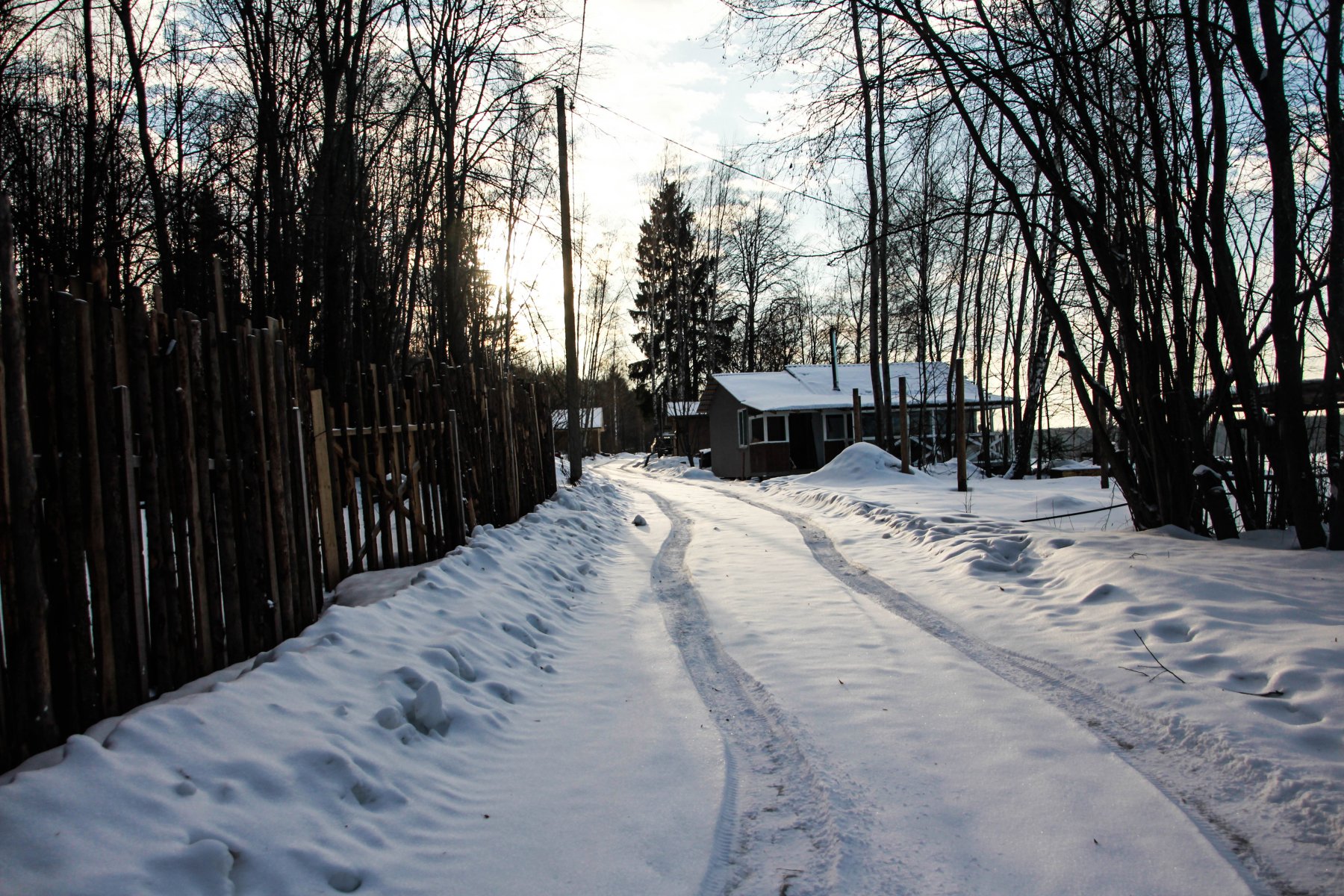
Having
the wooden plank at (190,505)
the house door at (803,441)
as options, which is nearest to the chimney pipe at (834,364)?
the house door at (803,441)

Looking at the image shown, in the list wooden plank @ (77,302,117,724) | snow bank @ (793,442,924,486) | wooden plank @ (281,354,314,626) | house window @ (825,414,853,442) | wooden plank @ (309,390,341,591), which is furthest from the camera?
house window @ (825,414,853,442)

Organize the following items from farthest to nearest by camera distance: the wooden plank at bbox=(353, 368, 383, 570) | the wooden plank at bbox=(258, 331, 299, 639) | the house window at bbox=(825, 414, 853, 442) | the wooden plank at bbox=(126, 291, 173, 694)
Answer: the house window at bbox=(825, 414, 853, 442) < the wooden plank at bbox=(353, 368, 383, 570) < the wooden plank at bbox=(258, 331, 299, 639) < the wooden plank at bbox=(126, 291, 173, 694)

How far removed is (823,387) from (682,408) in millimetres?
12337

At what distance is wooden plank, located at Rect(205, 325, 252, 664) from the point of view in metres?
3.69

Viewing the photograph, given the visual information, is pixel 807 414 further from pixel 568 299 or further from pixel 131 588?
pixel 131 588

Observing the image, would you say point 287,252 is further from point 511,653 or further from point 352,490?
point 511,653

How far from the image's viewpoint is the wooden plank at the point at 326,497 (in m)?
5.62

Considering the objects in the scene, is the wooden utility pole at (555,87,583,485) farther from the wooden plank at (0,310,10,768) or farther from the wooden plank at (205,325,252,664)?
the wooden plank at (0,310,10,768)

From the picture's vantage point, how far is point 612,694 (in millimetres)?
4105

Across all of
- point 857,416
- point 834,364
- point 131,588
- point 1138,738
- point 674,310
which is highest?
point 674,310

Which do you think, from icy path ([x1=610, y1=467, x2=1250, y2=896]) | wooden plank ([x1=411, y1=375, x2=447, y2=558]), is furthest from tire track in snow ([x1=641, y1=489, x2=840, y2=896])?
wooden plank ([x1=411, y1=375, x2=447, y2=558])

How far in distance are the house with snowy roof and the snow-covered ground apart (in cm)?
2093

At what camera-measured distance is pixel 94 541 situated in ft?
9.64

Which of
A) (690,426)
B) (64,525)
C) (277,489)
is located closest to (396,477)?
(277,489)
